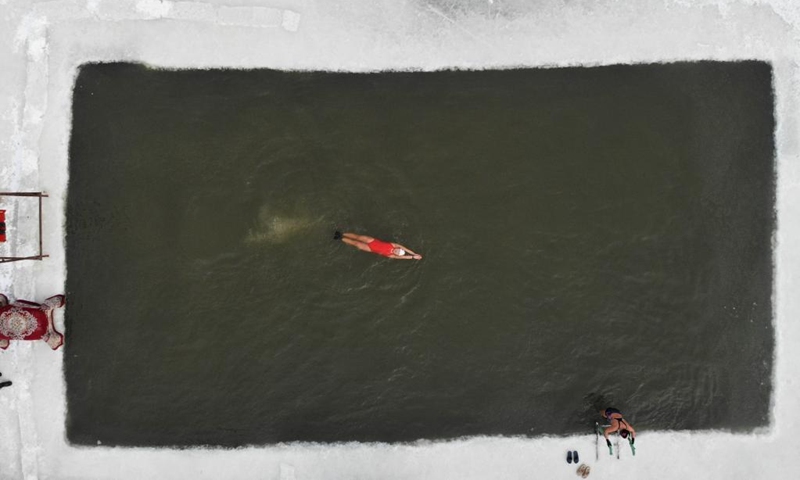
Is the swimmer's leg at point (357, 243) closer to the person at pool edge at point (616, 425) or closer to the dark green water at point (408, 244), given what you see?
the dark green water at point (408, 244)

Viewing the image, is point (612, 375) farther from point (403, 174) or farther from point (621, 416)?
point (403, 174)

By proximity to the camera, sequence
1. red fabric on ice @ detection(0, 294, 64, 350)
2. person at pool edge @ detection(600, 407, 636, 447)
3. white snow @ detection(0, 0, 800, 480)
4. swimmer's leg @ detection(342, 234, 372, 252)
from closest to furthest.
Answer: red fabric on ice @ detection(0, 294, 64, 350)
person at pool edge @ detection(600, 407, 636, 447)
swimmer's leg @ detection(342, 234, 372, 252)
white snow @ detection(0, 0, 800, 480)

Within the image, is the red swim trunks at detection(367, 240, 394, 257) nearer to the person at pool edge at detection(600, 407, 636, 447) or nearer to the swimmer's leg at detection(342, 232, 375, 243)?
the swimmer's leg at detection(342, 232, 375, 243)

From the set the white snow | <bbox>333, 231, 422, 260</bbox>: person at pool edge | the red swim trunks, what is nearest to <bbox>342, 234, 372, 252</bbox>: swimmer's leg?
<bbox>333, 231, 422, 260</bbox>: person at pool edge

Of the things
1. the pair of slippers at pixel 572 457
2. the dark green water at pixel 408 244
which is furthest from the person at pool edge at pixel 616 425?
the pair of slippers at pixel 572 457

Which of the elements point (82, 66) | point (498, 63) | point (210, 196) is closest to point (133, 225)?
point (210, 196)

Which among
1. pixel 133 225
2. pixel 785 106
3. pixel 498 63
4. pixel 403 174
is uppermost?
pixel 498 63

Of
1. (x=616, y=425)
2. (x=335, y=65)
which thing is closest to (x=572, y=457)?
(x=616, y=425)
